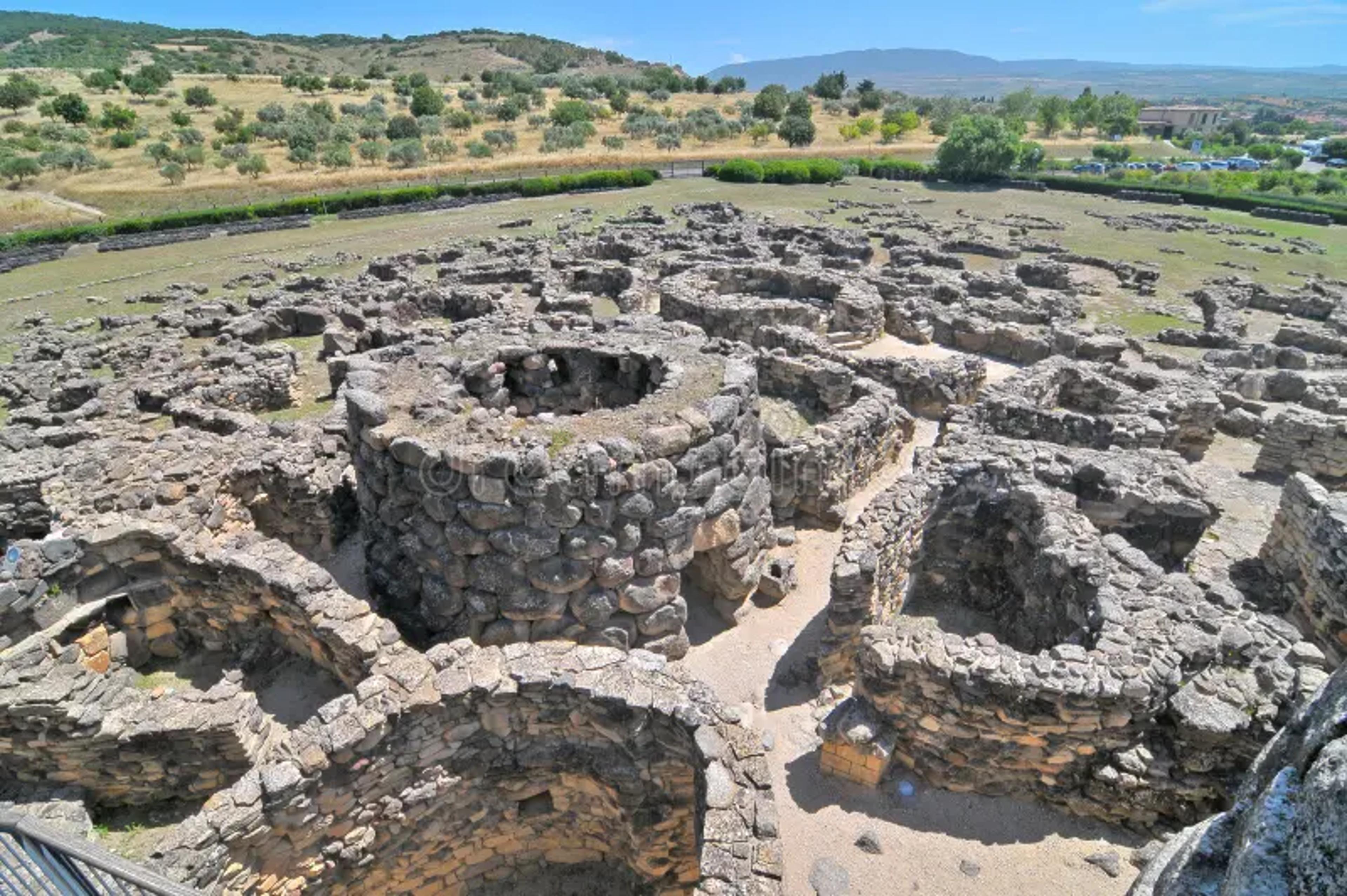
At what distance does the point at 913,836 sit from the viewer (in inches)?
338

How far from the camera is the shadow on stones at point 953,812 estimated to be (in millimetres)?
8547

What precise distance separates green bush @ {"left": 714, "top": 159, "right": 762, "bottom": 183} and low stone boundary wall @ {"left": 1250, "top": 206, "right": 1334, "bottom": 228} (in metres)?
38.2

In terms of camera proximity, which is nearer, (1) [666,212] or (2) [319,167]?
(1) [666,212]

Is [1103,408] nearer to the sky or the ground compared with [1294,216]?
nearer to the ground

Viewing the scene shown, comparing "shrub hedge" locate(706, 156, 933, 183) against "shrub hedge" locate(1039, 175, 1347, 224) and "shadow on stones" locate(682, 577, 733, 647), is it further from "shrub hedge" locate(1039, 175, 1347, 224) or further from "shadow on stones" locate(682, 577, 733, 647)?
"shadow on stones" locate(682, 577, 733, 647)

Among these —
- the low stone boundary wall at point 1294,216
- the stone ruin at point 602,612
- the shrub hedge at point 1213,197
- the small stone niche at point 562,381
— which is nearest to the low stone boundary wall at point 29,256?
the stone ruin at point 602,612

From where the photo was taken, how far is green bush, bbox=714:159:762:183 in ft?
216

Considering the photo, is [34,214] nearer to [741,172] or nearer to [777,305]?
[741,172]

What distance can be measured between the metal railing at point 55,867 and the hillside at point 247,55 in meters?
151

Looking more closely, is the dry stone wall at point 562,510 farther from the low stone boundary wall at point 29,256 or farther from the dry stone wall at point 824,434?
the low stone boundary wall at point 29,256

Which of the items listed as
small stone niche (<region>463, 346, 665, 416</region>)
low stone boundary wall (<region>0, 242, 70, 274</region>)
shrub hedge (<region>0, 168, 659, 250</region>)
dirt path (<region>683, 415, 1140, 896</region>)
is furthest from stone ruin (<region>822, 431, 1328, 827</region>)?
shrub hedge (<region>0, 168, 659, 250</region>)

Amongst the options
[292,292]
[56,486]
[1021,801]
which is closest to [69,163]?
[292,292]

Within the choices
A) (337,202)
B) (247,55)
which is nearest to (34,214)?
(337,202)

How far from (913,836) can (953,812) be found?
601 millimetres
